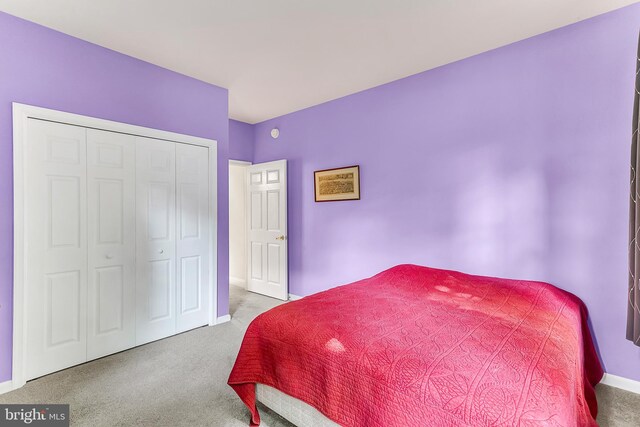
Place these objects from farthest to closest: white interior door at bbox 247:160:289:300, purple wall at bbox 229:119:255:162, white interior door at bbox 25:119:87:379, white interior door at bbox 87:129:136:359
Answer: purple wall at bbox 229:119:255:162, white interior door at bbox 247:160:289:300, white interior door at bbox 87:129:136:359, white interior door at bbox 25:119:87:379

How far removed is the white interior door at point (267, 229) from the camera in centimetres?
416

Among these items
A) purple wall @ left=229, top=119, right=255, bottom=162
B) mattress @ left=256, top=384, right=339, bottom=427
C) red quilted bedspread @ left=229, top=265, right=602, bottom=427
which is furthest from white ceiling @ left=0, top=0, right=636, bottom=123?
mattress @ left=256, top=384, right=339, bottom=427

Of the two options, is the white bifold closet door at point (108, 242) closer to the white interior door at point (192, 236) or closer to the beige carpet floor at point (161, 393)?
the white interior door at point (192, 236)

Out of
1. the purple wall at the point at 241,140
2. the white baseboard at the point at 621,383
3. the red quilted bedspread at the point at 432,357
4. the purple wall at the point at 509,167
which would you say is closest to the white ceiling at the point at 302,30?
the purple wall at the point at 509,167

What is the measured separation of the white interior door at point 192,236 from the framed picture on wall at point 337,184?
1.35m

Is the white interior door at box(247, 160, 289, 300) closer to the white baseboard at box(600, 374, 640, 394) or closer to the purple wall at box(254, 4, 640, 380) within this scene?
the purple wall at box(254, 4, 640, 380)

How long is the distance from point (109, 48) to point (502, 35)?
3.20 metres

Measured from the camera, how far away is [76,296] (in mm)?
2377

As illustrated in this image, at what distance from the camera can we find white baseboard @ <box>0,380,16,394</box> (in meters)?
2.04

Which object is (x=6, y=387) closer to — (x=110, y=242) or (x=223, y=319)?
(x=110, y=242)

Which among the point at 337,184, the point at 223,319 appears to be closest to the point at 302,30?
the point at 337,184

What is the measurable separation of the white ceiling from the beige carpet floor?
8.48 ft

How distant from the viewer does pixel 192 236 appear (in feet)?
10.2

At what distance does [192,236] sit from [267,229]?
53.3 inches
